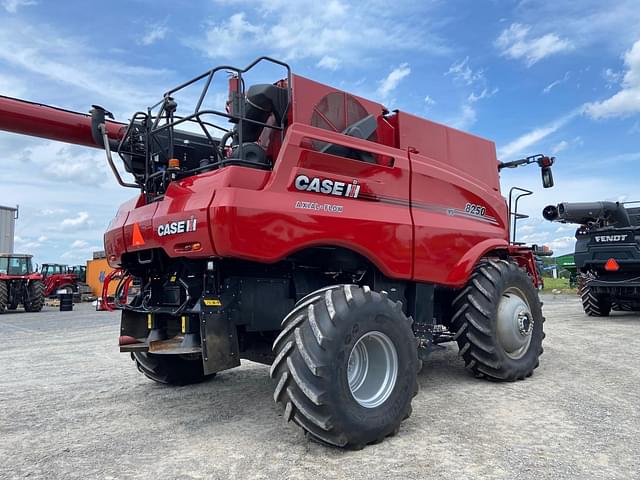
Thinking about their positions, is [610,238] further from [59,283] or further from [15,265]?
[59,283]

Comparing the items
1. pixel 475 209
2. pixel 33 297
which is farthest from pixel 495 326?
pixel 33 297

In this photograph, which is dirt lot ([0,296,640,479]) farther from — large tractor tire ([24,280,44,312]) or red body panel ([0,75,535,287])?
large tractor tire ([24,280,44,312])

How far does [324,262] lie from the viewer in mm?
4945

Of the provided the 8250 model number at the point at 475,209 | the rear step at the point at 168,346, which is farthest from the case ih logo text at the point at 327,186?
the 8250 model number at the point at 475,209

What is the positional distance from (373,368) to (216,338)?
122cm

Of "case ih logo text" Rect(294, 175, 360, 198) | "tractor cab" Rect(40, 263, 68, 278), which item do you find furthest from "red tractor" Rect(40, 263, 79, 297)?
"case ih logo text" Rect(294, 175, 360, 198)

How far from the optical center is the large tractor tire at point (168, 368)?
5684 millimetres

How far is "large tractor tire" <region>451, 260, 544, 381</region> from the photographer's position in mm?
5559

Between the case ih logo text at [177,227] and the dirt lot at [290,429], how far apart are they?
1541 mm

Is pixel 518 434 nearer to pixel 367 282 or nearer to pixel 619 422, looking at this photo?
pixel 619 422

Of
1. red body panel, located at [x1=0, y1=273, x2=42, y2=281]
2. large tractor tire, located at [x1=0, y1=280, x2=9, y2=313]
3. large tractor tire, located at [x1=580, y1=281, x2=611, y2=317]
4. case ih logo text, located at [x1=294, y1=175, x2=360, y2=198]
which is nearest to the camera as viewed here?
case ih logo text, located at [x1=294, y1=175, x2=360, y2=198]

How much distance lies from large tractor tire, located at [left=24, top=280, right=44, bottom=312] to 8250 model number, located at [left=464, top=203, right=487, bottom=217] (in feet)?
65.3

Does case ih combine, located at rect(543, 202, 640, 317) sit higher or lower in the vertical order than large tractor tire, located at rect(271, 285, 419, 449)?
higher

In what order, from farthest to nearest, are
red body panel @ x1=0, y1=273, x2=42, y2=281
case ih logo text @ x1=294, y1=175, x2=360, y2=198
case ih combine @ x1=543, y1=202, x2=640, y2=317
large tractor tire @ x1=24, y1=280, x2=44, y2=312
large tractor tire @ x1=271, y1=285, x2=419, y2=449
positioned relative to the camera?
large tractor tire @ x1=24, y1=280, x2=44, y2=312 → red body panel @ x1=0, y1=273, x2=42, y2=281 → case ih combine @ x1=543, y1=202, x2=640, y2=317 → case ih logo text @ x1=294, y1=175, x2=360, y2=198 → large tractor tire @ x1=271, y1=285, x2=419, y2=449
